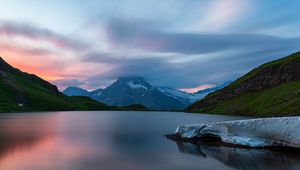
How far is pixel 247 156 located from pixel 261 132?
938 cm

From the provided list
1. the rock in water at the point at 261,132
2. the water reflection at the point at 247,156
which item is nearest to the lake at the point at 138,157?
the water reflection at the point at 247,156

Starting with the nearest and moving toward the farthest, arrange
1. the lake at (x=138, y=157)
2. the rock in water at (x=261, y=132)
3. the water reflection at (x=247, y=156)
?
the water reflection at (x=247, y=156), the lake at (x=138, y=157), the rock in water at (x=261, y=132)

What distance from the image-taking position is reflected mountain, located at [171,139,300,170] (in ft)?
130

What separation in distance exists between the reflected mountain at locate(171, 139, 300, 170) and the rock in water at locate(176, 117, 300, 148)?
2.34m

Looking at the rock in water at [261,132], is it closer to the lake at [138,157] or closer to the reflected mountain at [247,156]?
the reflected mountain at [247,156]

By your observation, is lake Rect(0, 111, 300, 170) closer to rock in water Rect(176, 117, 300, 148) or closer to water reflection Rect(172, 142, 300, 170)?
water reflection Rect(172, 142, 300, 170)

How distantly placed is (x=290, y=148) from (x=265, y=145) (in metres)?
3.85

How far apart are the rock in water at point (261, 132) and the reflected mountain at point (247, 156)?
234cm

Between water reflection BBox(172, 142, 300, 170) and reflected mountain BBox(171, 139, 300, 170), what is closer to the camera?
water reflection BBox(172, 142, 300, 170)

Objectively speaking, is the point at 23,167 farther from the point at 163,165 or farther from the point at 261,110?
the point at 261,110

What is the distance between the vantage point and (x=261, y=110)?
184 meters

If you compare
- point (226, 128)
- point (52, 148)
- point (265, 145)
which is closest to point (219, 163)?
point (265, 145)

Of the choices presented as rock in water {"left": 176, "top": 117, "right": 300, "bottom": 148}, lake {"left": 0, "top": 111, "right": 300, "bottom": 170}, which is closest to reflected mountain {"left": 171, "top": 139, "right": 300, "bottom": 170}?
lake {"left": 0, "top": 111, "right": 300, "bottom": 170}

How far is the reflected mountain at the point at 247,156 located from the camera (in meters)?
39.6
